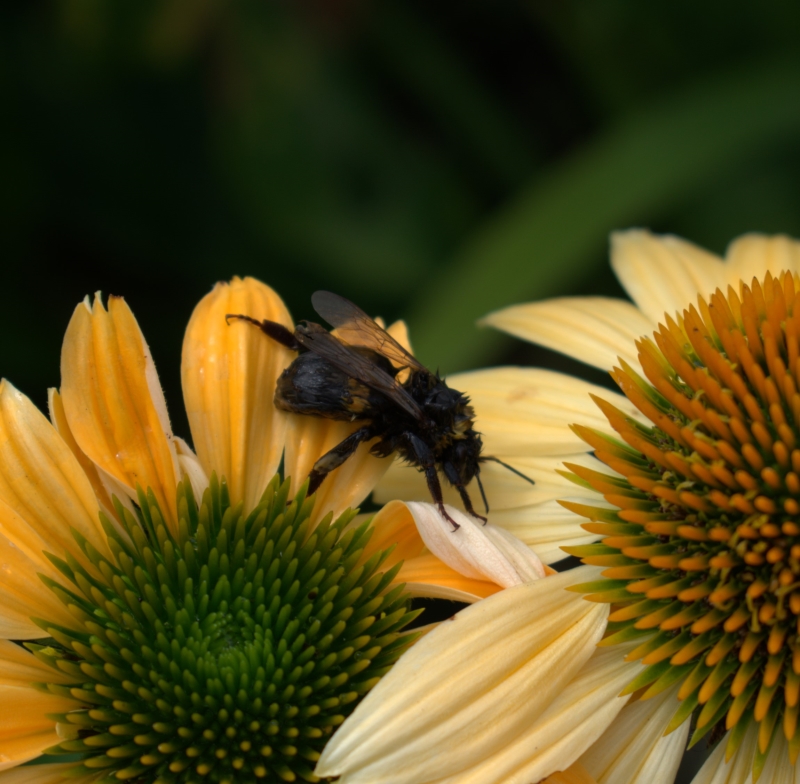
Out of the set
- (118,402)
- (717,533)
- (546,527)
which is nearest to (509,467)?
(546,527)

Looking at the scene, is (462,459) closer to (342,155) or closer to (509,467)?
(509,467)

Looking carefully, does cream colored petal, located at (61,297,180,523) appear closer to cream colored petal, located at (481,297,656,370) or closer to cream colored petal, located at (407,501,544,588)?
cream colored petal, located at (407,501,544,588)

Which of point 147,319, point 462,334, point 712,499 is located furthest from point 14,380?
point 712,499

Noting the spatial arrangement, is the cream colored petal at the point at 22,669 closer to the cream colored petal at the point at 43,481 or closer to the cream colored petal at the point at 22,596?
the cream colored petal at the point at 22,596

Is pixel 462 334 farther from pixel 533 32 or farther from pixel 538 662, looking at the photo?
pixel 533 32

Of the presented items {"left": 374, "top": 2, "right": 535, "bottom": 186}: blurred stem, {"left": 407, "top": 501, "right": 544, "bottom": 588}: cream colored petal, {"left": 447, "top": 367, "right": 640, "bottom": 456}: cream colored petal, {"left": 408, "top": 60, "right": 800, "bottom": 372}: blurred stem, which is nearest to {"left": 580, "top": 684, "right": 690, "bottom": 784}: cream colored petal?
{"left": 407, "top": 501, "right": 544, "bottom": 588}: cream colored petal
